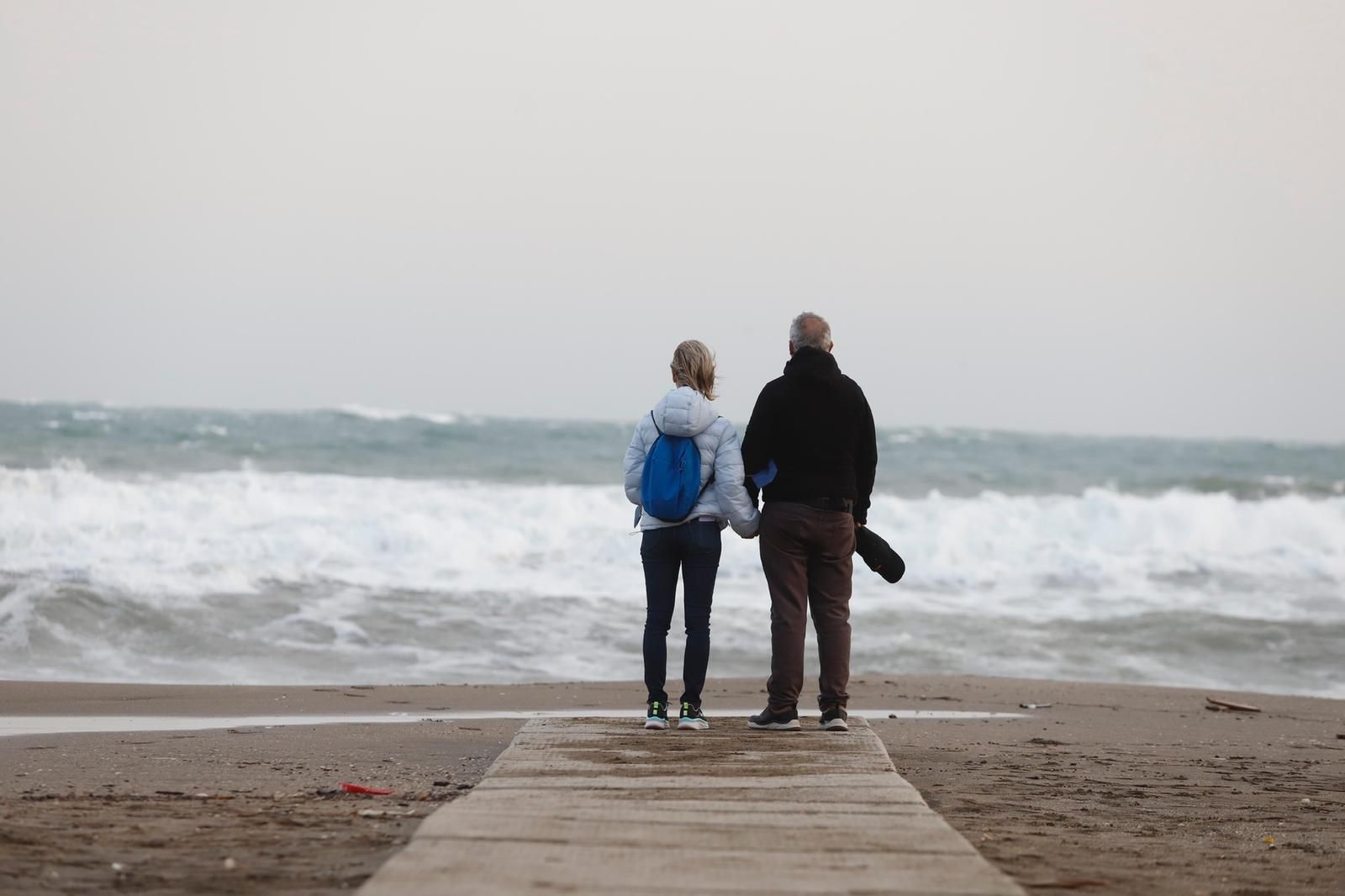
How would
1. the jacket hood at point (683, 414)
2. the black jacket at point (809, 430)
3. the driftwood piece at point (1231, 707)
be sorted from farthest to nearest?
the driftwood piece at point (1231, 707)
the black jacket at point (809, 430)
the jacket hood at point (683, 414)

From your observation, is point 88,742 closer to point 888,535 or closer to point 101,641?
point 101,641

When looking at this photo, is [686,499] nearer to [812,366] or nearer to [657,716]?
[812,366]

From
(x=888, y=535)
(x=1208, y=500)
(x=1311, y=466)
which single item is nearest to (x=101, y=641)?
(x=888, y=535)

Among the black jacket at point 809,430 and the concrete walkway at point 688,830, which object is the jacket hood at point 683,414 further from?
the concrete walkway at point 688,830

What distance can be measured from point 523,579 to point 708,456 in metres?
9.46

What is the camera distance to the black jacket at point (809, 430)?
598 centimetres

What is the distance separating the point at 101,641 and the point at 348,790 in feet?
20.6

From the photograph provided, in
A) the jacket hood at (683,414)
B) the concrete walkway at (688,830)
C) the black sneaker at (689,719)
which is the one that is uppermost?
the jacket hood at (683,414)

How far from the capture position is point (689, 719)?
242 inches

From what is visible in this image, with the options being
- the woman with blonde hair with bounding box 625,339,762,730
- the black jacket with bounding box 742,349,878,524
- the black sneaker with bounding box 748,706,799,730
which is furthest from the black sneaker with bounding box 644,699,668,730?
the black jacket with bounding box 742,349,878,524

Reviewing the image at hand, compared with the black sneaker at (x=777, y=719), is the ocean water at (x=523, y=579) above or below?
below

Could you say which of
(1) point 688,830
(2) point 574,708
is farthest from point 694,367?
(2) point 574,708

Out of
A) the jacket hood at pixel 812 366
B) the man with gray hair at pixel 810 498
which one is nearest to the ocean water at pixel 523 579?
the man with gray hair at pixel 810 498

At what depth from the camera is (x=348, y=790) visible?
5.24 meters
